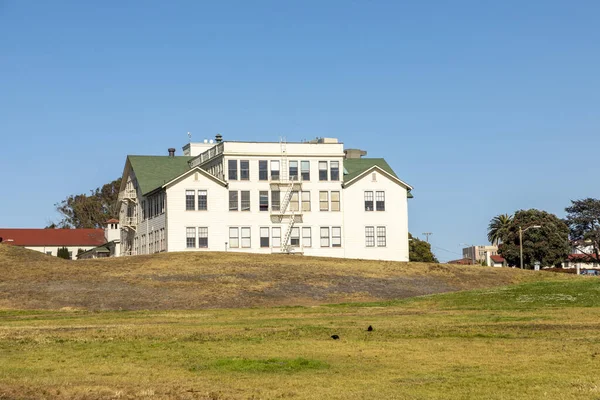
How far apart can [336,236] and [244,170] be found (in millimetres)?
11422

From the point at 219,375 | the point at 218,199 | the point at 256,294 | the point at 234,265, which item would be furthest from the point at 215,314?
the point at 218,199

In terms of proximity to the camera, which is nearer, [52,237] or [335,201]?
[335,201]

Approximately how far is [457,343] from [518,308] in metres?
24.1

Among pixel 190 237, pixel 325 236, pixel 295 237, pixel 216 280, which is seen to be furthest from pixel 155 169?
pixel 216 280

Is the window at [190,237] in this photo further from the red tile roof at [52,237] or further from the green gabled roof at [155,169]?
the red tile roof at [52,237]

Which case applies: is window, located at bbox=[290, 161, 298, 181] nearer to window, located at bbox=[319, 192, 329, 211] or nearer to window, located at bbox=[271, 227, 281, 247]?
window, located at bbox=[319, 192, 329, 211]

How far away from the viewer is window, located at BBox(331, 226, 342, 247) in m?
99.7

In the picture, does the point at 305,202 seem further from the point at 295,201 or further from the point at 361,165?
the point at 361,165

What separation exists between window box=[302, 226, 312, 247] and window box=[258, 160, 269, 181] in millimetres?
6359

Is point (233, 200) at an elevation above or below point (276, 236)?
above

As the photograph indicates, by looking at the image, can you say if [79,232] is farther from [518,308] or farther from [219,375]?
[219,375]

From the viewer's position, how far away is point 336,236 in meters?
99.8

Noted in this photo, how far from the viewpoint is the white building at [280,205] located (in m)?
95.5

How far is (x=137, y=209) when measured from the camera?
108m
